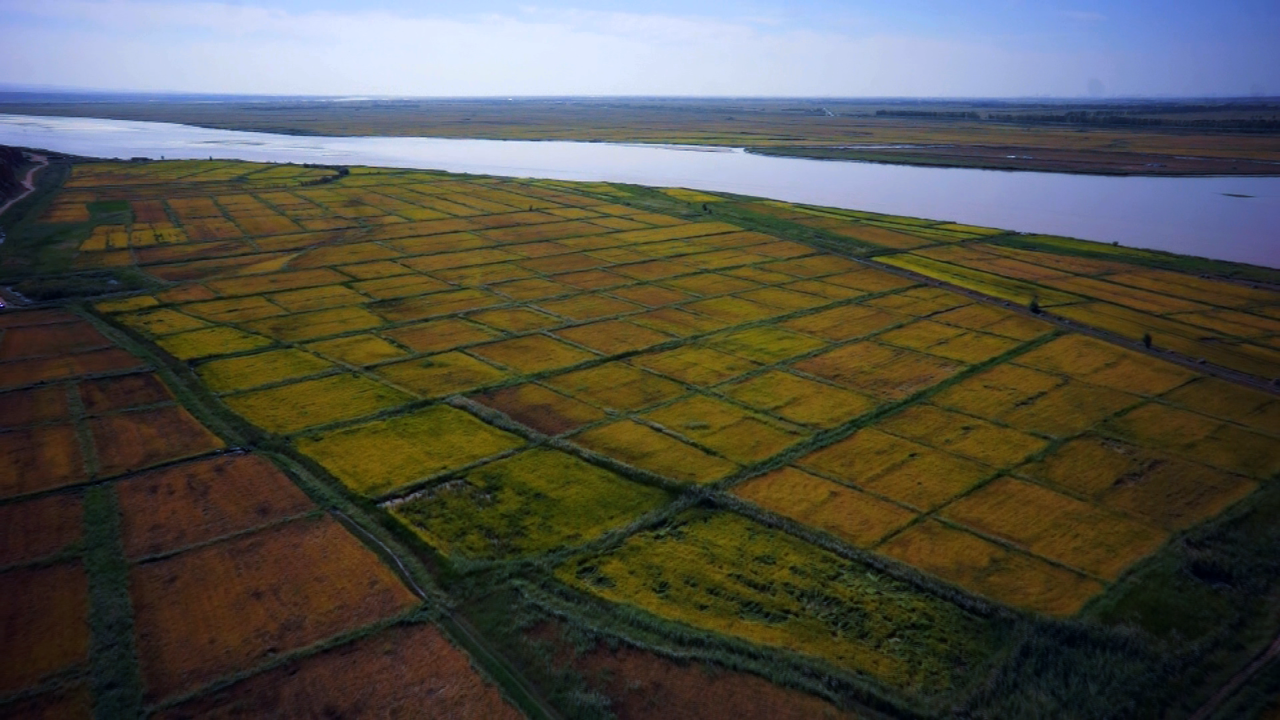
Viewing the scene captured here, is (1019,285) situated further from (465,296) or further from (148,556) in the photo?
(148,556)

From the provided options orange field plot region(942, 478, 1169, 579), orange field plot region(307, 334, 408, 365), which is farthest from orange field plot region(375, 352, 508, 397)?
orange field plot region(942, 478, 1169, 579)

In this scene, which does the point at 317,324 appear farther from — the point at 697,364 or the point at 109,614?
the point at 109,614

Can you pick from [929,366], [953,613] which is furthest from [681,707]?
[929,366]

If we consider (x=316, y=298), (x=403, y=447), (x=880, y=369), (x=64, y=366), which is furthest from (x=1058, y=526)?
(x=316, y=298)

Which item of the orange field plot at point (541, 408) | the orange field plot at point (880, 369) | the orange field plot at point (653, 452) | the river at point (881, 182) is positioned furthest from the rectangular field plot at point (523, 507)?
the river at point (881, 182)

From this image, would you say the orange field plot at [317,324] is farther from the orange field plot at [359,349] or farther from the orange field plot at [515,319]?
the orange field plot at [515,319]

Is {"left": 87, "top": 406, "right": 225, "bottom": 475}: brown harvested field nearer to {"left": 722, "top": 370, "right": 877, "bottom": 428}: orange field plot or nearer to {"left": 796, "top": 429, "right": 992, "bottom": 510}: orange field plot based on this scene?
{"left": 722, "top": 370, "right": 877, "bottom": 428}: orange field plot
